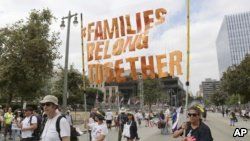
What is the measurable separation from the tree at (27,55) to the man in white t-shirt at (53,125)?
2063 centimetres

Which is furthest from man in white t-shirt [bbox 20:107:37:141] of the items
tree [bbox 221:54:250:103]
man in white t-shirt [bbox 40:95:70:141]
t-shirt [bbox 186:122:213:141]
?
tree [bbox 221:54:250:103]

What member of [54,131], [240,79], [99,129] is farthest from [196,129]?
[240,79]

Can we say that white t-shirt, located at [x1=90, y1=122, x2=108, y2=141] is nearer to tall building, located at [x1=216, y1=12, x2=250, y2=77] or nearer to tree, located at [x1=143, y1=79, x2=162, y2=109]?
tree, located at [x1=143, y1=79, x2=162, y2=109]

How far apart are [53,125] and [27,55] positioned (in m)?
21.3

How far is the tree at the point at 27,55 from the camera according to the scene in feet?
82.8

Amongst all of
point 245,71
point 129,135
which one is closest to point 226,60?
point 245,71

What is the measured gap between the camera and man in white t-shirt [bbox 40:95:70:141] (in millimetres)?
4922

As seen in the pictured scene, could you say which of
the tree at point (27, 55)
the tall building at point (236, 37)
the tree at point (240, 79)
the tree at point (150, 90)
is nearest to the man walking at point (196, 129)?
the tree at point (27, 55)

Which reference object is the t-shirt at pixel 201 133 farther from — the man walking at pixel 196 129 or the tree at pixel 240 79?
the tree at pixel 240 79

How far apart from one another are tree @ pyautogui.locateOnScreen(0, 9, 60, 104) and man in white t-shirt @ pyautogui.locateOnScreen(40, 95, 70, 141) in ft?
67.7

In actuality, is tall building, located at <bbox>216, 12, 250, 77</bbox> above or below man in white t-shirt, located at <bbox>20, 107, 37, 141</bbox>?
above

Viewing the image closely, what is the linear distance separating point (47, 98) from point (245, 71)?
177 ft

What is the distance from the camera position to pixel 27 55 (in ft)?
83.6

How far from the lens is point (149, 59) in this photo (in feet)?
47.2
